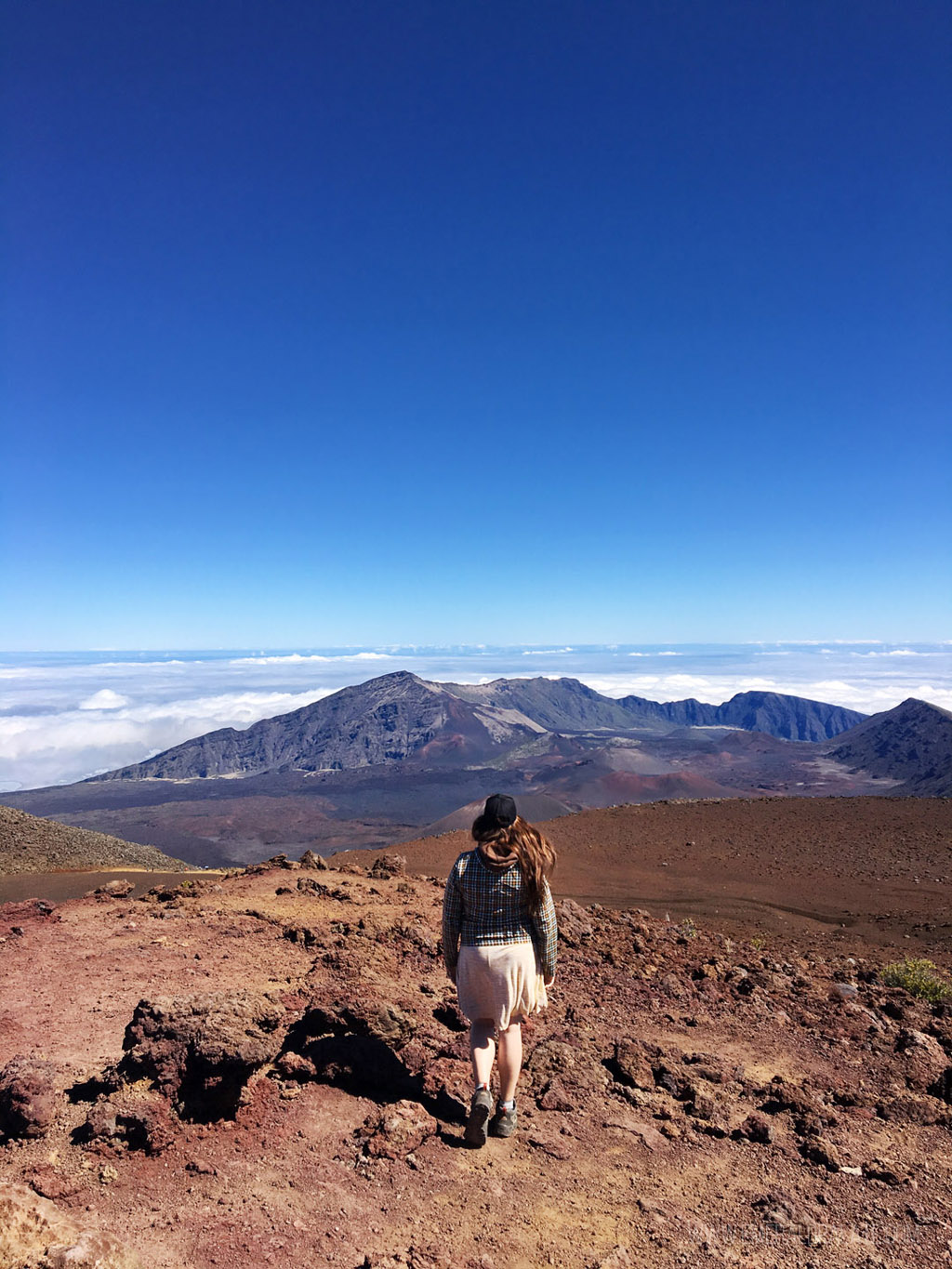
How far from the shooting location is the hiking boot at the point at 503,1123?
10.3 ft

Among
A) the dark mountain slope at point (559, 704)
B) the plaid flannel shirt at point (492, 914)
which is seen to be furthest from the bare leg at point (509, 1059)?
the dark mountain slope at point (559, 704)

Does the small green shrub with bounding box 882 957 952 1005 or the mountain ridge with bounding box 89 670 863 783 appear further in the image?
the mountain ridge with bounding box 89 670 863 783

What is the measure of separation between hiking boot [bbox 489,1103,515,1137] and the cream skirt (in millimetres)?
444

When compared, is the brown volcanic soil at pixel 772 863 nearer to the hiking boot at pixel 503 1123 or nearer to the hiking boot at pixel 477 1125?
the hiking boot at pixel 503 1123

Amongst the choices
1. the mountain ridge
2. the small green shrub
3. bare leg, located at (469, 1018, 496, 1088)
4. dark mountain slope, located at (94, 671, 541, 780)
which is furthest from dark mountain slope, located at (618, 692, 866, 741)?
bare leg, located at (469, 1018, 496, 1088)

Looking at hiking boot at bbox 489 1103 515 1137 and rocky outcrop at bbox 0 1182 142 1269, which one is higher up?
rocky outcrop at bbox 0 1182 142 1269

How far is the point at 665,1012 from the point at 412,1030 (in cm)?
235

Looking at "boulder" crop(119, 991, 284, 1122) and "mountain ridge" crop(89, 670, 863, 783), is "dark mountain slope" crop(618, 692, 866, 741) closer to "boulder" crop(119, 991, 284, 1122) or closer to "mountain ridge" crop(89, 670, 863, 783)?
"mountain ridge" crop(89, 670, 863, 783)

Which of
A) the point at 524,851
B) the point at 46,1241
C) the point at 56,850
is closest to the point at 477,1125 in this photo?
the point at 524,851

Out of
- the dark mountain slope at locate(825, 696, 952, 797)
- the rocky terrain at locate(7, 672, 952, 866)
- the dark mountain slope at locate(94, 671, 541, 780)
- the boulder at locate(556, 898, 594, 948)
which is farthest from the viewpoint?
the dark mountain slope at locate(94, 671, 541, 780)

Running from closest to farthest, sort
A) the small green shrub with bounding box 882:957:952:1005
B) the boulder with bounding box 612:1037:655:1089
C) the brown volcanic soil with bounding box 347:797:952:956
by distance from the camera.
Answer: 1. the boulder with bounding box 612:1037:655:1089
2. the small green shrub with bounding box 882:957:952:1005
3. the brown volcanic soil with bounding box 347:797:952:956

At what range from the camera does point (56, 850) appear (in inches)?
616

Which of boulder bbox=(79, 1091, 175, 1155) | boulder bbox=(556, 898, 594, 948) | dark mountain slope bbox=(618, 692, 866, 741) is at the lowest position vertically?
dark mountain slope bbox=(618, 692, 866, 741)

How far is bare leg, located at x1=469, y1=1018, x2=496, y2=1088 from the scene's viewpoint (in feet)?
10.2
